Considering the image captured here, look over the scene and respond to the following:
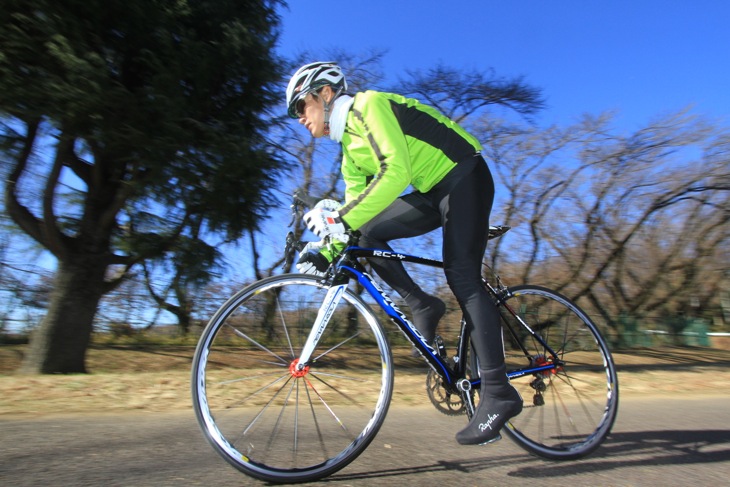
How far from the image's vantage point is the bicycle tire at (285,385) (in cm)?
220

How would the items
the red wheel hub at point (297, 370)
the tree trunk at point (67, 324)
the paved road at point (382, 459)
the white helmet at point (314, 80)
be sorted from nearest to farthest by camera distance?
the paved road at point (382, 459) < the red wheel hub at point (297, 370) < the white helmet at point (314, 80) < the tree trunk at point (67, 324)

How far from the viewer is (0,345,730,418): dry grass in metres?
4.14

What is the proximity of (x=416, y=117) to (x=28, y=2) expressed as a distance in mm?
6671

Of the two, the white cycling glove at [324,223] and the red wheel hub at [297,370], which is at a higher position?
the white cycling glove at [324,223]

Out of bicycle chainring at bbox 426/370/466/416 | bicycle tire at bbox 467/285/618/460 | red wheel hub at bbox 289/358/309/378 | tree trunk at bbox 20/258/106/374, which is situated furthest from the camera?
tree trunk at bbox 20/258/106/374

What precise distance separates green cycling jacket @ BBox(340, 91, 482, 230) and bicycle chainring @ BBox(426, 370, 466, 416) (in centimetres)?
100

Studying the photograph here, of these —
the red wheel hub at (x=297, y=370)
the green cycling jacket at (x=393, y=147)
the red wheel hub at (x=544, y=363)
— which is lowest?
the red wheel hub at (x=297, y=370)

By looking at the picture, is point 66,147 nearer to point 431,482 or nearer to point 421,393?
point 421,393

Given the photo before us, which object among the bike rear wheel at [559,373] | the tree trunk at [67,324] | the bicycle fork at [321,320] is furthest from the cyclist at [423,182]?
the tree trunk at [67,324]

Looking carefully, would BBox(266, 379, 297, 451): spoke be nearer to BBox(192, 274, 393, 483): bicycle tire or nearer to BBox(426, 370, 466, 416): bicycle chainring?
BBox(192, 274, 393, 483): bicycle tire

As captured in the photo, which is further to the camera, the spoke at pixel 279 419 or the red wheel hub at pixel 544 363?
the red wheel hub at pixel 544 363

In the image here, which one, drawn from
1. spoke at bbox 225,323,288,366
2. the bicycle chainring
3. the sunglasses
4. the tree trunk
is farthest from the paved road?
the tree trunk

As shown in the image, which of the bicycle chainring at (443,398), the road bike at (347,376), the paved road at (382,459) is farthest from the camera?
the bicycle chainring at (443,398)

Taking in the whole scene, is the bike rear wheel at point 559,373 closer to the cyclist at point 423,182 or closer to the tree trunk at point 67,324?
the cyclist at point 423,182
